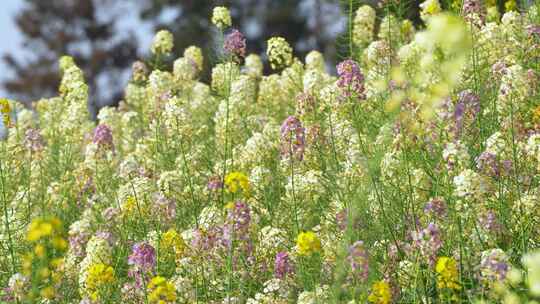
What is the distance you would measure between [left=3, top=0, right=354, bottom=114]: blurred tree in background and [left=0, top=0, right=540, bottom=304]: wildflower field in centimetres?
1804

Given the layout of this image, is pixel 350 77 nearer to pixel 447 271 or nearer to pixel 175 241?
pixel 175 241

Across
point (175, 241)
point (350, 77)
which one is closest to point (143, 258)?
point (175, 241)

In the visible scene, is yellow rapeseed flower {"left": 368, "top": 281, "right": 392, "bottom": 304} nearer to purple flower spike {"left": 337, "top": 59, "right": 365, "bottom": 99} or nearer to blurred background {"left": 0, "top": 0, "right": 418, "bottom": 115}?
purple flower spike {"left": 337, "top": 59, "right": 365, "bottom": 99}

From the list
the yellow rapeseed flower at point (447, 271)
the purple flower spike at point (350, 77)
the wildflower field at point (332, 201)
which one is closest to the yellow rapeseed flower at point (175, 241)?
the wildflower field at point (332, 201)

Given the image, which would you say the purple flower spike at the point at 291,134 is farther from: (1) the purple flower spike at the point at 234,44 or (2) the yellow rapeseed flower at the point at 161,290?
(2) the yellow rapeseed flower at the point at 161,290

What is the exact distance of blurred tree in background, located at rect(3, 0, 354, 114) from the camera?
2662 centimetres

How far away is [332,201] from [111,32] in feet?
83.1

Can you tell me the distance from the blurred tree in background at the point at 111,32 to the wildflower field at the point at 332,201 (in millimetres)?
18043

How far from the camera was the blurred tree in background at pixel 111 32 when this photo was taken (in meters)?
26.6

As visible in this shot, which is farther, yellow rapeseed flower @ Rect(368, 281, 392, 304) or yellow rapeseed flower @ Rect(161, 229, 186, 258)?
yellow rapeseed flower @ Rect(161, 229, 186, 258)

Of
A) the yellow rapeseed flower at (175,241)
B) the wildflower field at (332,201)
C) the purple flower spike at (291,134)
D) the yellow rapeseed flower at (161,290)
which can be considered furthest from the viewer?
the purple flower spike at (291,134)

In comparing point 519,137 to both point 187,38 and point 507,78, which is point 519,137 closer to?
point 507,78

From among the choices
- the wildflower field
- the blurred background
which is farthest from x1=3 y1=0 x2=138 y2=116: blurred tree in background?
the wildflower field

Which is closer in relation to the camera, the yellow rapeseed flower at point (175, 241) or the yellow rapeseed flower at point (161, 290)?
the yellow rapeseed flower at point (161, 290)
